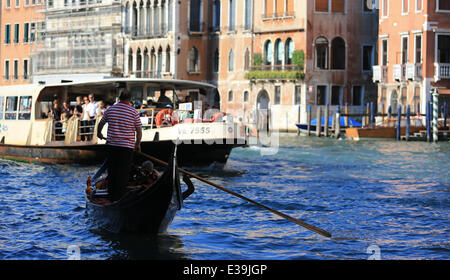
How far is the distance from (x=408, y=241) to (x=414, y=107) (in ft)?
85.4

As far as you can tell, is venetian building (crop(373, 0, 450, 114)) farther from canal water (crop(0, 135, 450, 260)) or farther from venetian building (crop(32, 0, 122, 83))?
venetian building (crop(32, 0, 122, 83))

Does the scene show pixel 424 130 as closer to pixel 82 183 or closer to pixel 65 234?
pixel 82 183

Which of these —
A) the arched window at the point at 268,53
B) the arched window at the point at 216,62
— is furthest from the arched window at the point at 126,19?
the arched window at the point at 268,53

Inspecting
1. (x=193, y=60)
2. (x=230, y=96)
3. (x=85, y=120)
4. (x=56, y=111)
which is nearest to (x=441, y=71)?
(x=230, y=96)

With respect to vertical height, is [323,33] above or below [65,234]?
above

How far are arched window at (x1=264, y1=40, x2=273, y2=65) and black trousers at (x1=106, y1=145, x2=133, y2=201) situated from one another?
114 feet

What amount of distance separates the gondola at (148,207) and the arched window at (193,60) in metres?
37.7

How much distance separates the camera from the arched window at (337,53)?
42438 mm

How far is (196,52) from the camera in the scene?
47938mm

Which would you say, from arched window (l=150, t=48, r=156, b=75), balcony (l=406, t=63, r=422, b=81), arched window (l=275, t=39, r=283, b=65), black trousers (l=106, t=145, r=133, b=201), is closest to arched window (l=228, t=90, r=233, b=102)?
arched window (l=275, t=39, r=283, b=65)

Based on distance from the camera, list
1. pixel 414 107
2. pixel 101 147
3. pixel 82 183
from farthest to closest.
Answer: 1. pixel 414 107
2. pixel 101 147
3. pixel 82 183
